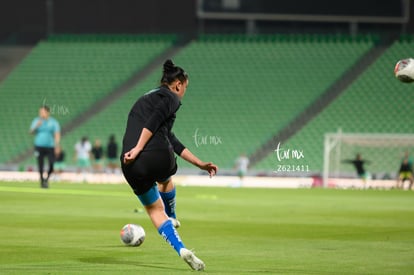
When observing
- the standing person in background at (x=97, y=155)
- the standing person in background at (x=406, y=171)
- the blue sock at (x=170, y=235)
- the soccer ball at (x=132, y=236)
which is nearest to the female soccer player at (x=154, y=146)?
the blue sock at (x=170, y=235)

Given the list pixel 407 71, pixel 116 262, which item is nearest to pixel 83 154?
pixel 116 262

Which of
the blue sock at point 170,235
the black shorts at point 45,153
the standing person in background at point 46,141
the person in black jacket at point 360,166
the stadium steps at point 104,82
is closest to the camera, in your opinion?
the blue sock at point 170,235

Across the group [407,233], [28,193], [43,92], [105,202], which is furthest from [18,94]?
[407,233]

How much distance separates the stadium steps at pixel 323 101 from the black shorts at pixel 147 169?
28.1 meters

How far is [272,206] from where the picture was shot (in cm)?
2223

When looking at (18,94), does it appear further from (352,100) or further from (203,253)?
(203,253)

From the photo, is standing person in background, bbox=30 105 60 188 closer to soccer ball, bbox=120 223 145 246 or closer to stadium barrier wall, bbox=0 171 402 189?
stadium barrier wall, bbox=0 171 402 189

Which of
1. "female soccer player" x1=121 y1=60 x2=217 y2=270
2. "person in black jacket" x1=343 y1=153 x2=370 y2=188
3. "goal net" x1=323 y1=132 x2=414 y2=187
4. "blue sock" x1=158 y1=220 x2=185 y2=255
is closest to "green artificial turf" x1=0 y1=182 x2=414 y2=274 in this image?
"blue sock" x1=158 y1=220 x2=185 y2=255

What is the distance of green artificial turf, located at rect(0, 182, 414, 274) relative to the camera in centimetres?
1103

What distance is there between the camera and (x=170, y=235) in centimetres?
1059

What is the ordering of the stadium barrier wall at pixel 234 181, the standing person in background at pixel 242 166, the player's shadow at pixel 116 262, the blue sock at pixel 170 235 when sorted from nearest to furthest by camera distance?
the blue sock at pixel 170 235 < the player's shadow at pixel 116 262 < the stadium barrier wall at pixel 234 181 < the standing person in background at pixel 242 166

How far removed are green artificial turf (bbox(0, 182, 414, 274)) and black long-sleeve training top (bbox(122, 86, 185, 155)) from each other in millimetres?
1314

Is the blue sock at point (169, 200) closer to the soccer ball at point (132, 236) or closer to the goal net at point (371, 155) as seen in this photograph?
the soccer ball at point (132, 236)

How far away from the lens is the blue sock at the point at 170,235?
34.4 ft
